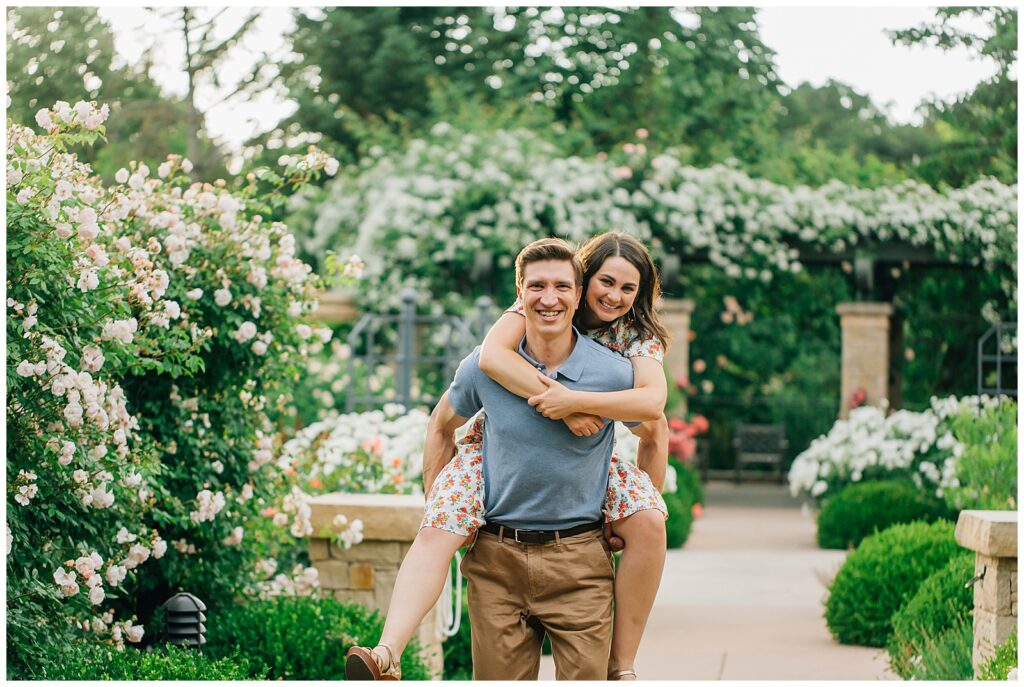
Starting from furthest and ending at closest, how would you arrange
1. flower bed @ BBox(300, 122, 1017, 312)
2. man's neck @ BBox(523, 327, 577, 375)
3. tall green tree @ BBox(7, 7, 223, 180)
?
flower bed @ BBox(300, 122, 1017, 312)
tall green tree @ BBox(7, 7, 223, 180)
man's neck @ BBox(523, 327, 577, 375)

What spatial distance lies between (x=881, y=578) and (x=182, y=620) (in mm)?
3456

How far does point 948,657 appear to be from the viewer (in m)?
4.81

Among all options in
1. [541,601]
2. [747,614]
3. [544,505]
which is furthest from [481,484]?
[747,614]

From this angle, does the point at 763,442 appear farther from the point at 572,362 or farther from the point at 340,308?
the point at 572,362

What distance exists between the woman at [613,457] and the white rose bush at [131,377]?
1.23 meters

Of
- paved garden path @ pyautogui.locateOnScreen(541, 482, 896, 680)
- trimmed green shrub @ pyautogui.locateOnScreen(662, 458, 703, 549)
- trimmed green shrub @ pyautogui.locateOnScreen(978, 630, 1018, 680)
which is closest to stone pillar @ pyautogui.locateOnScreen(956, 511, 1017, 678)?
trimmed green shrub @ pyautogui.locateOnScreen(978, 630, 1018, 680)

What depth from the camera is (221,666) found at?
4.05m

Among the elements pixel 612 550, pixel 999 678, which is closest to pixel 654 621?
pixel 999 678

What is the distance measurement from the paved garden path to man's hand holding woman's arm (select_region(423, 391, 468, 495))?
238 cm

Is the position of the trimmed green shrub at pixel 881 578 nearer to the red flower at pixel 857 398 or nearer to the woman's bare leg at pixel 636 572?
the woman's bare leg at pixel 636 572

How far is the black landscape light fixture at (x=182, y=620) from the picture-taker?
4500 mm

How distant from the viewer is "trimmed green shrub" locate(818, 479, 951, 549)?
9484 millimetres

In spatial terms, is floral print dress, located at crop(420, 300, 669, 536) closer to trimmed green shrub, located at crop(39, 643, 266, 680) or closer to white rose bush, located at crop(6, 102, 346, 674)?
trimmed green shrub, located at crop(39, 643, 266, 680)

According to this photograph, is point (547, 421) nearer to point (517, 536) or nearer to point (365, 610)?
point (517, 536)
